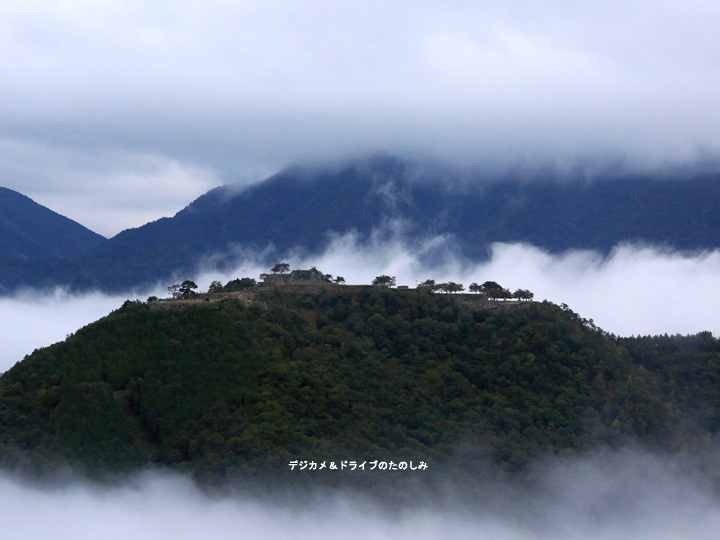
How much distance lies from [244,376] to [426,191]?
365 ft

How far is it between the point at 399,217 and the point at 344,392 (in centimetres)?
10510

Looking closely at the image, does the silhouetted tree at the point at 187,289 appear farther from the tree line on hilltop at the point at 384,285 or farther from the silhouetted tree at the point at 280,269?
the silhouetted tree at the point at 280,269

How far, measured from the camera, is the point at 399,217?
537 feet

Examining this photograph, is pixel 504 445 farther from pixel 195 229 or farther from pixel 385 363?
pixel 195 229

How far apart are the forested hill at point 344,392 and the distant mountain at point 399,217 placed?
7638cm

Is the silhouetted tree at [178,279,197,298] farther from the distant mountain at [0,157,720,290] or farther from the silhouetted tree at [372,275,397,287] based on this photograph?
the distant mountain at [0,157,720,290]

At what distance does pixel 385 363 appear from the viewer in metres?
65.8

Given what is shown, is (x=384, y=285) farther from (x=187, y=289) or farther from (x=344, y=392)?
(x=344, y=392)

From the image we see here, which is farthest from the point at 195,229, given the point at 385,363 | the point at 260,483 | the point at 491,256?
the point at 260,483

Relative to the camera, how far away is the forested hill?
2170 inches

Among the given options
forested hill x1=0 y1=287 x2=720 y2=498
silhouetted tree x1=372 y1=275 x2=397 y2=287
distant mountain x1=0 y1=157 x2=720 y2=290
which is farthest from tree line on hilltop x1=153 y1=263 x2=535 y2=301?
distant mountain x1=0 y1=157 x2=720 y2=290

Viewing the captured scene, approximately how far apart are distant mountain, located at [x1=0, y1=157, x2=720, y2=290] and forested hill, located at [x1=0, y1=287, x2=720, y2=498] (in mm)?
76378

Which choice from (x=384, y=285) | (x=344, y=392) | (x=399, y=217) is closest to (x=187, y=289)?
(x=384, y=285)

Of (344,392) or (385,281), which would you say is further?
(385,281)
